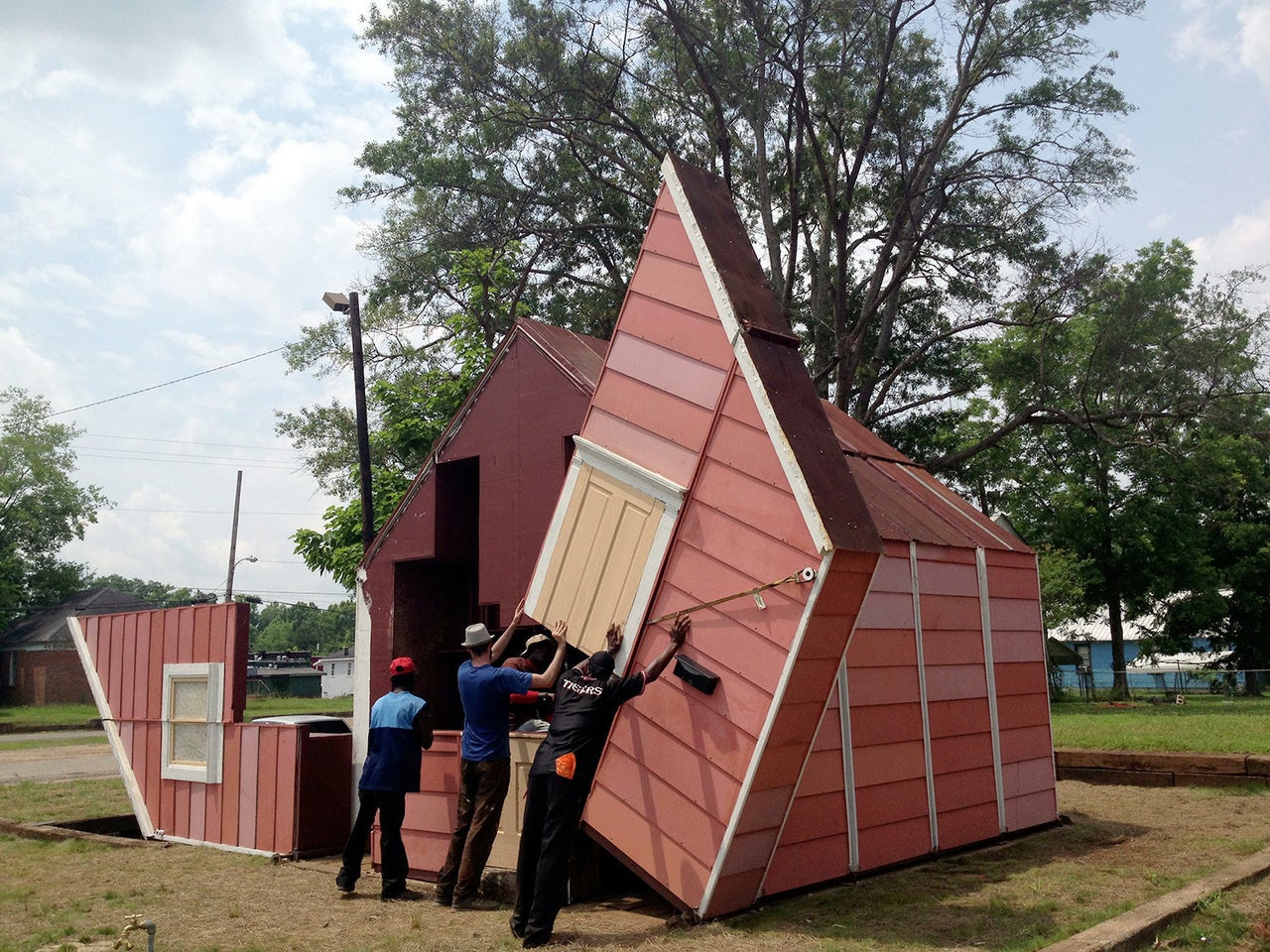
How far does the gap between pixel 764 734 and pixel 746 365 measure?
2.39 metres

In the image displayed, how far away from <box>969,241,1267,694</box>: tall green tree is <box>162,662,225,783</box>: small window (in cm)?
1858

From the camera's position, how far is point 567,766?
23.3 feet

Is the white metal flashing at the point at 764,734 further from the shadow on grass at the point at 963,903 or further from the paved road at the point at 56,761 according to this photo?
the paved road at the point at 56,761

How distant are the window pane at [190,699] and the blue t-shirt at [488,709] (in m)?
4.63

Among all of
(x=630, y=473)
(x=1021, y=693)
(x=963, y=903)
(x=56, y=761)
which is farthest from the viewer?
(x=56, y=761)

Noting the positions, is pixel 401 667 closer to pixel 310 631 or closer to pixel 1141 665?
pixel 1141 665

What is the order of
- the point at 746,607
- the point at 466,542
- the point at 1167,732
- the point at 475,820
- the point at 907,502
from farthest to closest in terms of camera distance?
the point at 1167,732
the point at 466,542
the point at 907,502
the point at 475,820
the point at 746,607

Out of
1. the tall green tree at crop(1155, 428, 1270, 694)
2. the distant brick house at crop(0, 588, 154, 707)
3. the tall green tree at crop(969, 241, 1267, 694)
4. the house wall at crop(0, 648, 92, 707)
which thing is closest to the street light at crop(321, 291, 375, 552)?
the tall green tree at crop(969, 241, 1267, 694)

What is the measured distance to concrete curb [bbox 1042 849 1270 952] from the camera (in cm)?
599

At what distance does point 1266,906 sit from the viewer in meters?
6.95

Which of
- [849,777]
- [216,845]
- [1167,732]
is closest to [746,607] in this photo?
[849,777]

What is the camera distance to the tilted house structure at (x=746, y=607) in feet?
22.2

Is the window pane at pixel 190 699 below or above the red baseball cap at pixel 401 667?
below

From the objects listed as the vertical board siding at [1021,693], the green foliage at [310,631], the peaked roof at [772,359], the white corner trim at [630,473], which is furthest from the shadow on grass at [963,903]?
the green foliage at [310,631]
